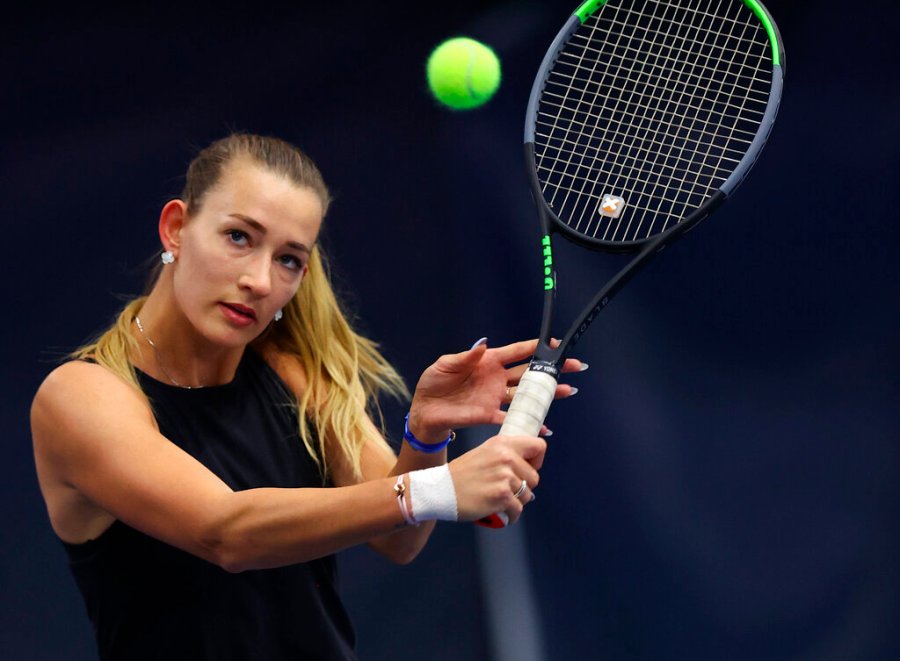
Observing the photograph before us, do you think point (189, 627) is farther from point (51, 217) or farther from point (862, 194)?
point (862, 194)

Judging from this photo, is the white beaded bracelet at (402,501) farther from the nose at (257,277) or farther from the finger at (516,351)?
the nose at (257,277)

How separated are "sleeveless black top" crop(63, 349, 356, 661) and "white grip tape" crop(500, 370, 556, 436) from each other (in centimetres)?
44

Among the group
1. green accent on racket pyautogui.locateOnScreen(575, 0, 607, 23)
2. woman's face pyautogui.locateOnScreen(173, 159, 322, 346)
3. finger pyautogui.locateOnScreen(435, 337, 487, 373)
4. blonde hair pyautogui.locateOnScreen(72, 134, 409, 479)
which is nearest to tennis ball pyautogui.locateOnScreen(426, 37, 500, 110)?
green accent on racket pyautogui.locateOnScreen(575, 0, 607, 23)

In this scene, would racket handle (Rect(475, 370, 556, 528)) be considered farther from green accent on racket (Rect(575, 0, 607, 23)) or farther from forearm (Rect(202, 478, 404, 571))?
green accent on racket (Rect(575, 0, 607, 23))

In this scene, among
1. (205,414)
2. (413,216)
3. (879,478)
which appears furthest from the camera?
(413,216)

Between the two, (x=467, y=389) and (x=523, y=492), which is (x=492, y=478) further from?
(x=467, y=389)

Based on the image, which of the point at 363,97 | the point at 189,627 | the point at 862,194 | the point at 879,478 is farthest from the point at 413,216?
the point at 189,627

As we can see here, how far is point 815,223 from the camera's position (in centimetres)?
273

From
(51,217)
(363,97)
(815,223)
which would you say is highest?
(363,97)

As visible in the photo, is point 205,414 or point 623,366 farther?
point 623,366

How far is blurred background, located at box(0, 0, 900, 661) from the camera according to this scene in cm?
268

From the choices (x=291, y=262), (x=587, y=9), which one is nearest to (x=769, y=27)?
(x=587, y=9)

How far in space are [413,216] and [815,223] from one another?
3.17 feet

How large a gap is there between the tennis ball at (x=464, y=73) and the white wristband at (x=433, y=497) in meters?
1.58
